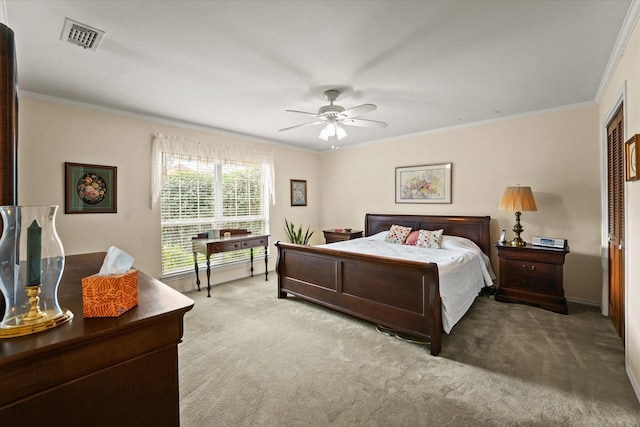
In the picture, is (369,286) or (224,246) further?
(224,246)

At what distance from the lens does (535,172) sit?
397cm

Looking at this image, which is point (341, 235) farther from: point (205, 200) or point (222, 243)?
point (205, 200)

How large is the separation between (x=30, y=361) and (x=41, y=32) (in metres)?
2.41

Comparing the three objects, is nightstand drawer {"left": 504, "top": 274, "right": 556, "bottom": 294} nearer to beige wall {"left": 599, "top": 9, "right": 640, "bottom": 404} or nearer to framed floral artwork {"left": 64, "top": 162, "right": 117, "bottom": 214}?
beige wall {"left": 599, "top": 9, "right": 640, "bottom": 404}

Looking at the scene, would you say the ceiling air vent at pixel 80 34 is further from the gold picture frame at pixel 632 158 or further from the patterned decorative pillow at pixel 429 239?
the patterned decorative pillow at pixel 429 239

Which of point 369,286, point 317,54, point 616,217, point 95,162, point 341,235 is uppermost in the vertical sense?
point 317,54

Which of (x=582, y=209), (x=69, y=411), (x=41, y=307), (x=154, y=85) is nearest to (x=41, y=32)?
(x=154, y=85)

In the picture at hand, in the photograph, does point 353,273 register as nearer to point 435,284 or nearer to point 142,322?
point 435,284

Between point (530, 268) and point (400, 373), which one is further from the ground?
point (530, 268)

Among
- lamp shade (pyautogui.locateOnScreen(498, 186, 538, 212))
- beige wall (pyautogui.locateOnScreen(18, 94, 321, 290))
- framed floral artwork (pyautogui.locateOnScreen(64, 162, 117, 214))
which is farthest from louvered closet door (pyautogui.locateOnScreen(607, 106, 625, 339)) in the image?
framed floral artwork (pyautogui.locateOnScreen(64, 162, 117, 214))

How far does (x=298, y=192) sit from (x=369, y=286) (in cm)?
334

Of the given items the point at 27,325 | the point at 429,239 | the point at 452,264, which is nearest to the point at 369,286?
the point at 452,264

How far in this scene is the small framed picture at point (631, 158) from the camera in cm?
198

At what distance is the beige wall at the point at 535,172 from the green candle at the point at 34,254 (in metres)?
4.77
